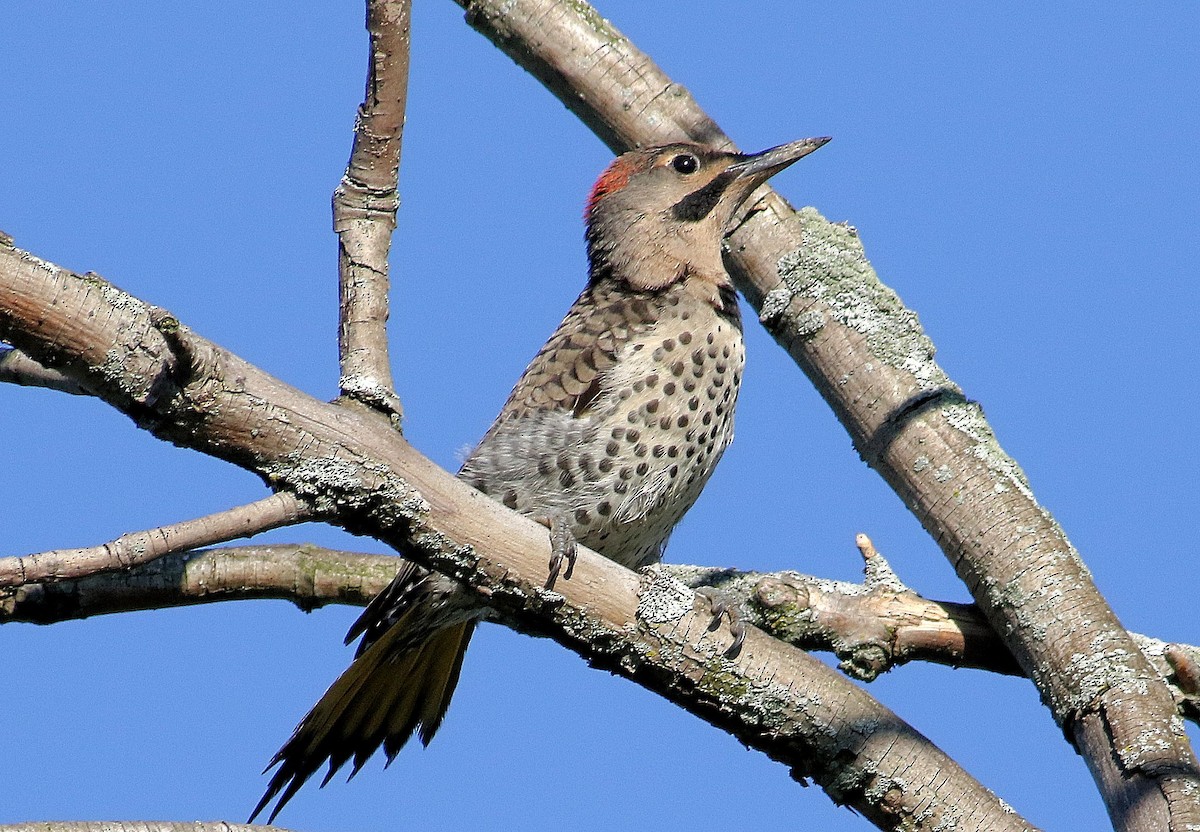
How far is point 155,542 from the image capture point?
265 cm

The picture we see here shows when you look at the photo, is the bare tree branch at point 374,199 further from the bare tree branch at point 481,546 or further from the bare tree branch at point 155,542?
the bare tree branch at point 155,542

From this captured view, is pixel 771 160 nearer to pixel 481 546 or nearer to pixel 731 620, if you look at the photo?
pixel 731 620

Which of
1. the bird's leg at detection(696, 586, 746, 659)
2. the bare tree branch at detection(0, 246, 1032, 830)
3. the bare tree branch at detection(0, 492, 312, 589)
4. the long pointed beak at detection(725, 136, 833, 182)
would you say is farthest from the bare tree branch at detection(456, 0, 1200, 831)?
the bare tree branch at detection(0, 492, 312, 589)

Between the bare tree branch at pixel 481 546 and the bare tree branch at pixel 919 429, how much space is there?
1.91ft

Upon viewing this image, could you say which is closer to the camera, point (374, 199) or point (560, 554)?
point (560, 554)

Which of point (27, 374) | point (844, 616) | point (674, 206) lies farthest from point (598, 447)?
point (27, 374)

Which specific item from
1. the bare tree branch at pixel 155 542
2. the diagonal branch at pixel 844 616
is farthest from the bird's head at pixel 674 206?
the bare tree branch at pixel 155 542

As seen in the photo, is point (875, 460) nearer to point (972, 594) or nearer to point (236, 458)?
point (972, 594)

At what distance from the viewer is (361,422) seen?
2.82 m

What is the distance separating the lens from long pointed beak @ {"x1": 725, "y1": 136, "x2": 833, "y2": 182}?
192 inches

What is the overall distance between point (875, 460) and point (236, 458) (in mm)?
2264

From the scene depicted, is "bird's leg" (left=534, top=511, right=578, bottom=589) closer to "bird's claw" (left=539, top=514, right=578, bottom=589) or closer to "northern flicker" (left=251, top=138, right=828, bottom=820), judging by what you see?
"bird's claw" (left=539, top=514, right=578, bottom=589)

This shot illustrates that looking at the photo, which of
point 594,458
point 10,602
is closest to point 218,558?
point 10,602

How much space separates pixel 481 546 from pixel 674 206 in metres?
2.47
